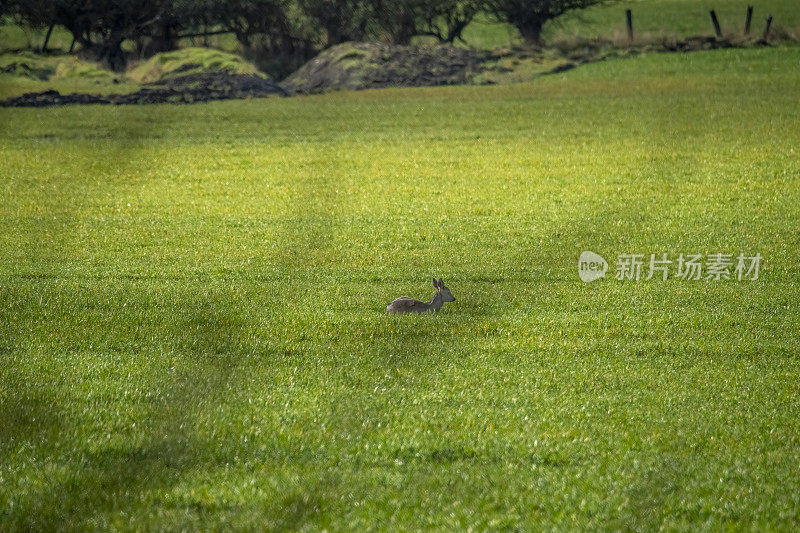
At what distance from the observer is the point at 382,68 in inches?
1411

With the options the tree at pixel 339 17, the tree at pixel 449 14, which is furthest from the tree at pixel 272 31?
the tree at pixel 449 14

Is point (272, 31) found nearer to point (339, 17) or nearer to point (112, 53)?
point (339, 17)

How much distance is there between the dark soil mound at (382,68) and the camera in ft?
115

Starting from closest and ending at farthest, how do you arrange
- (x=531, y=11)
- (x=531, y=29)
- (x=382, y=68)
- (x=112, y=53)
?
(x=382, y=68), (x=112, y=53), (x=531, y=11), (x=531, y=29)

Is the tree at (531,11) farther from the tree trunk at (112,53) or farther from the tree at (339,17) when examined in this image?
the tree trunk at (112,53)

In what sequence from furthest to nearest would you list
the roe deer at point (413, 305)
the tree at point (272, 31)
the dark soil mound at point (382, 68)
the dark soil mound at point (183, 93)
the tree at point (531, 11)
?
the tree at point (531, 11) → the tree at point (272, 31) → the dark soil mound at point (382, 68) → the dark soil mound at point (183, 93) → the roe deer at point (413, 305)

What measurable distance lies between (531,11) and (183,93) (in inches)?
800

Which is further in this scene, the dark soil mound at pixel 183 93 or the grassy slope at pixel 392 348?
the dark soil mound at pixel 183 93

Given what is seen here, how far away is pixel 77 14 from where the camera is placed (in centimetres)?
4162

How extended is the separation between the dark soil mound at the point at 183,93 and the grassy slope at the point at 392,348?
43.2 feet

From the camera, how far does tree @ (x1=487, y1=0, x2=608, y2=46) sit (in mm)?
44906

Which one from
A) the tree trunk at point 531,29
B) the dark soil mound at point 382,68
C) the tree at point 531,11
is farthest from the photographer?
the tree trunk at point 531,29

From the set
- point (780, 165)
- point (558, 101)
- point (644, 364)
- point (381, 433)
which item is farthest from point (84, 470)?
point (558, 101)

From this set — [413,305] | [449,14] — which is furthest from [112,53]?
[413,305]
